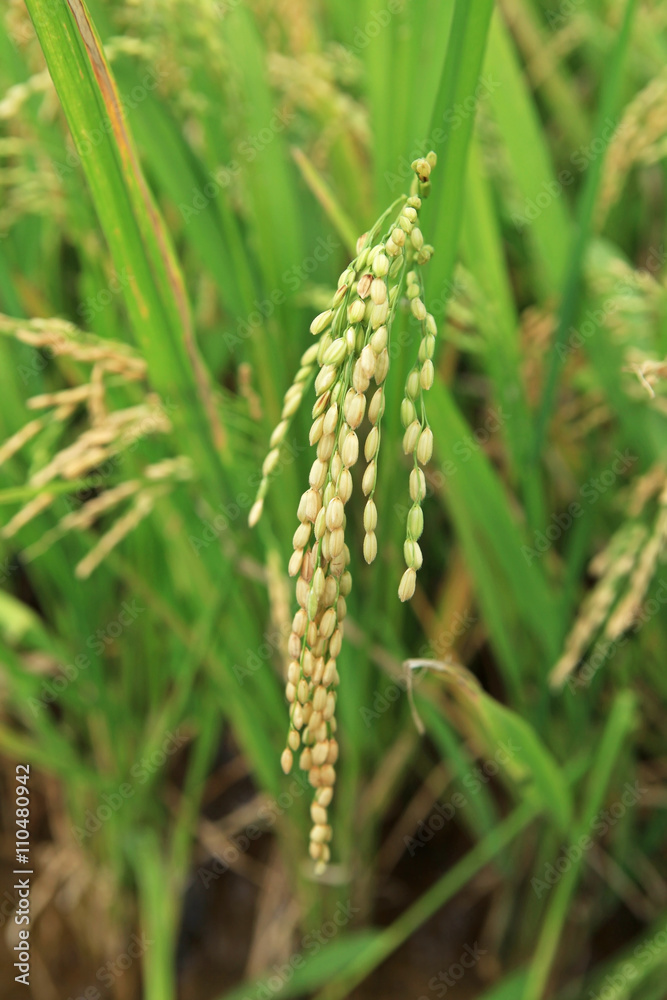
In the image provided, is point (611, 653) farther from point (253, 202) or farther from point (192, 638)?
point (253, 202)

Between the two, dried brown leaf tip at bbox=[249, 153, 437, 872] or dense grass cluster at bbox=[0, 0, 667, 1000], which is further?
dense grass cluster at bbox=[0, 0, 667, 1000]

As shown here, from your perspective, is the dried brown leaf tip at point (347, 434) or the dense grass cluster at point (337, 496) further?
the dense grass cluster at point (337, 496)

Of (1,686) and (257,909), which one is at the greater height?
(1,686)

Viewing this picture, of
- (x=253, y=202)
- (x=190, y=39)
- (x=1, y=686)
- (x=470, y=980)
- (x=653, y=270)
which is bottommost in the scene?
(x=470, y=980)

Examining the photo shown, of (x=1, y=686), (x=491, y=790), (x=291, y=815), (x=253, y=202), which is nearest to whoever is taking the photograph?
(x=253, y=202)

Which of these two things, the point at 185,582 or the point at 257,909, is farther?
the point at 257,909

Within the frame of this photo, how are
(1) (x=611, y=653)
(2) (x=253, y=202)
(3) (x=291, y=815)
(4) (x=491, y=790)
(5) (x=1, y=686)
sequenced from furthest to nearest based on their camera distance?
(4) (x=491, y=790) < (5) (x=1, y=686) < (3) (x=291, y=815) < (1) (x=611, y=653) < (2) (x=253, y=202)

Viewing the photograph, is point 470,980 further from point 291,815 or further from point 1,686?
point 1,686

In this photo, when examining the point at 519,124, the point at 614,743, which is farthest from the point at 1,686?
the point at 519,124
